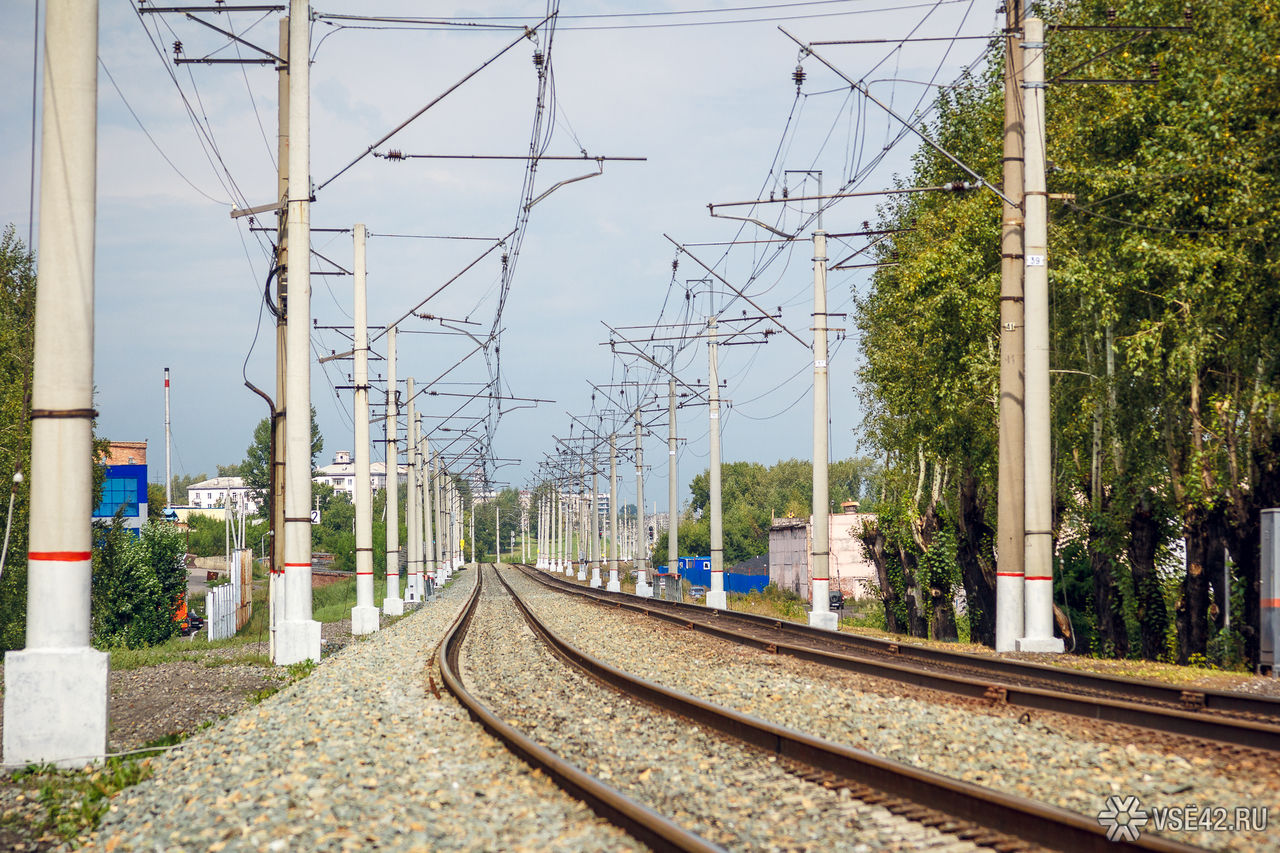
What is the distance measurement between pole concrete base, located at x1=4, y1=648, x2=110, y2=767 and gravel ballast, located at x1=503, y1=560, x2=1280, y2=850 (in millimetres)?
6180

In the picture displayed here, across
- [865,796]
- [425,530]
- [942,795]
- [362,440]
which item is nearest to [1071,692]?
[865,796]

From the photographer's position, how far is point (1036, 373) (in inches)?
736

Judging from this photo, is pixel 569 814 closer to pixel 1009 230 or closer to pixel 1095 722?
pixel 1095 722

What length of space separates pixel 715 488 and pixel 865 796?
3249 centimetres

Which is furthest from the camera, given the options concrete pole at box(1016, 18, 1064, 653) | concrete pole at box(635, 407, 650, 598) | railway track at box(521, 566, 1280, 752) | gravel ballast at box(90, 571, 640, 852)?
concrete pole at box(635, 407, 650, 598)

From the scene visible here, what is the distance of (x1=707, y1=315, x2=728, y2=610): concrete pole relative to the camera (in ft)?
122

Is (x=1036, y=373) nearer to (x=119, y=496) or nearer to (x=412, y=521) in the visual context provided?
(x=412, y=521)

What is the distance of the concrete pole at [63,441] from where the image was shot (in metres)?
9.98

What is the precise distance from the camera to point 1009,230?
63.8 feet

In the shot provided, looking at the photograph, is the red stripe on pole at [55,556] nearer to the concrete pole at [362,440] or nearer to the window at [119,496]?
the concrete pole at [362,440]

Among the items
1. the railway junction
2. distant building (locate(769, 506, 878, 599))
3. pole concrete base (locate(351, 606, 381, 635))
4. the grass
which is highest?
the railway junction

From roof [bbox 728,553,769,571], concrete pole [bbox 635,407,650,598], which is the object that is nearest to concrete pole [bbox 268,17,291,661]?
concrete pole [bbox 635,407,650,598]

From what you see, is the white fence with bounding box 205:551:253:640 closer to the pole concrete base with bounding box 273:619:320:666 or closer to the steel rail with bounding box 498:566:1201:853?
the pole concrete base with bounding box 273:619:320:666

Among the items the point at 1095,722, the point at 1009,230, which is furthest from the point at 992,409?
the point at 1095,722
